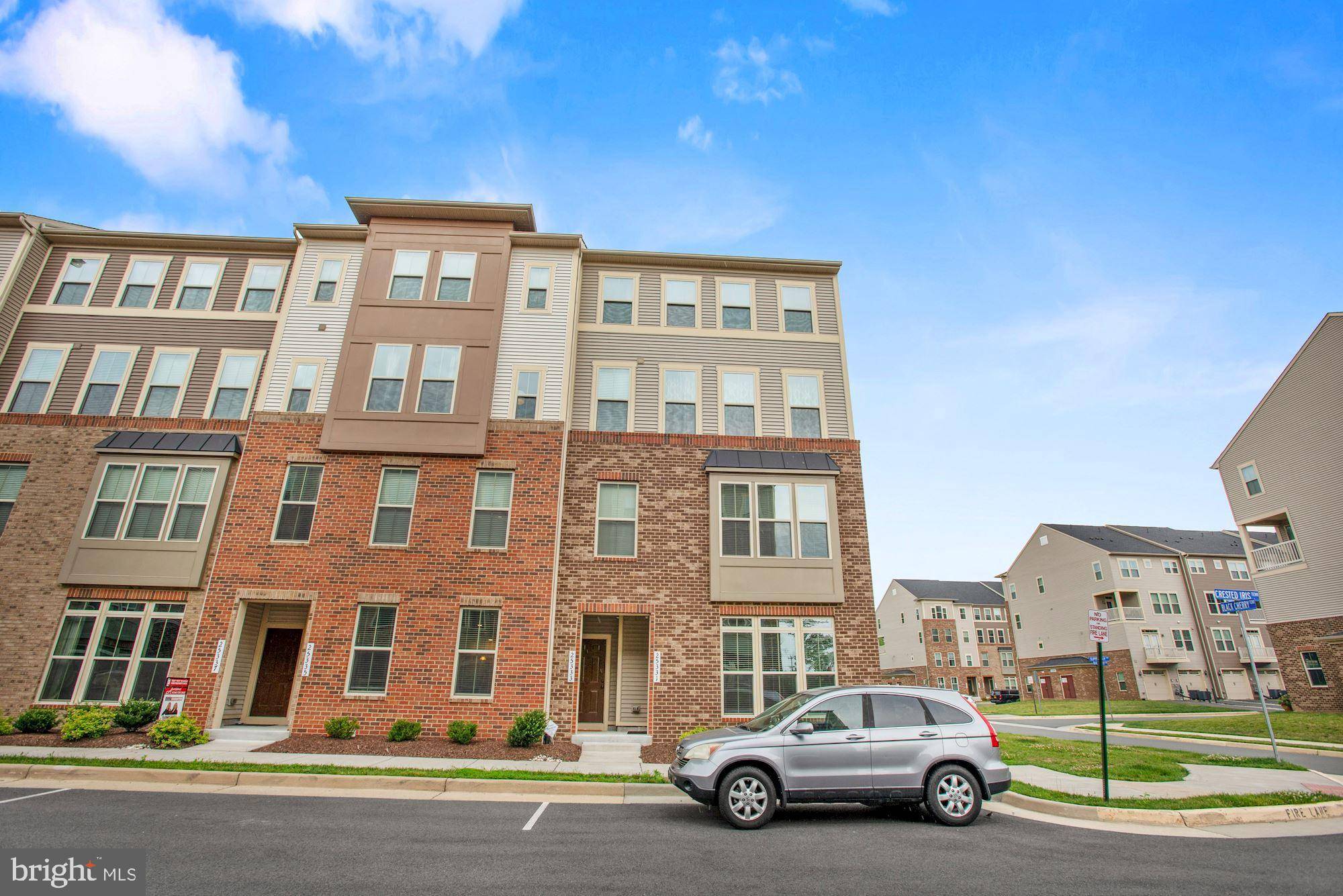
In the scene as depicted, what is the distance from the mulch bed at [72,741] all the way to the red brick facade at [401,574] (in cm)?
106

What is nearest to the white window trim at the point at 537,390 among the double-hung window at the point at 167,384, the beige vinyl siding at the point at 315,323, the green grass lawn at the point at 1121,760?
the beige vinyl siding at the point at 315,323

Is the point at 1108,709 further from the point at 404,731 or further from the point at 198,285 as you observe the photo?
the point at 198,285

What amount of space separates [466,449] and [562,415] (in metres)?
2.42

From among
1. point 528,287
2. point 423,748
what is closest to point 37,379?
point 528,287

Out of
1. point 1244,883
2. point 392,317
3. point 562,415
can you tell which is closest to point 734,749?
point 1244,883

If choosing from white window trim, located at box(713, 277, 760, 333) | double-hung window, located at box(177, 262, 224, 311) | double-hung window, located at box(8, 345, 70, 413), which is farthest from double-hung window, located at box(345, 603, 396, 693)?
white window trim, located at box(713, 277, 760, 333)

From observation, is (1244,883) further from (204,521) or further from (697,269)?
(204,521)

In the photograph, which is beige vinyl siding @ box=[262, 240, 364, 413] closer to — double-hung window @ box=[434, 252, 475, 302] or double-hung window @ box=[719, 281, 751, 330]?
double-hung window @ box=[434, 252, 475, 302]

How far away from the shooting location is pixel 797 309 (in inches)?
720

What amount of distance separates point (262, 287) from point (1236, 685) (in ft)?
205

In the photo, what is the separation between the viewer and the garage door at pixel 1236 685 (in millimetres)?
44750

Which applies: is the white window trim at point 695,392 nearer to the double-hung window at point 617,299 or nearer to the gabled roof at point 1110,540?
the double-hung window at point 617,299

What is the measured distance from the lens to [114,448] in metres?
15.1

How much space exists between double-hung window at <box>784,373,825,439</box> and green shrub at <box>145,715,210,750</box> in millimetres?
14350
